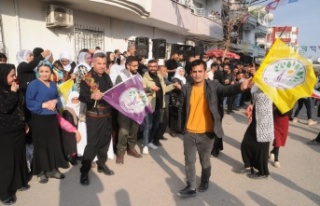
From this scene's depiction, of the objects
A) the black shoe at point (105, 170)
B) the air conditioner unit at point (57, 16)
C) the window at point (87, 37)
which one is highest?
the air conditioner unit at point (57, 16)

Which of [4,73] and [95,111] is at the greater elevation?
[4,73]

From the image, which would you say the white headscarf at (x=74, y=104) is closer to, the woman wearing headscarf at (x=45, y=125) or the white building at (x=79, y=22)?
the woman wearing headscarf at (x=45, y=125)

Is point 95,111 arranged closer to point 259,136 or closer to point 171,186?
point 171,186

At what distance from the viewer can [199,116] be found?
145 inches

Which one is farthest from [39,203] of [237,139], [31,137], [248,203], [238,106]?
[238,106]

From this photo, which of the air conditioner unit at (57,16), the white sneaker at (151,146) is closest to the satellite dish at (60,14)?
the air conditioner unit at (57,16)

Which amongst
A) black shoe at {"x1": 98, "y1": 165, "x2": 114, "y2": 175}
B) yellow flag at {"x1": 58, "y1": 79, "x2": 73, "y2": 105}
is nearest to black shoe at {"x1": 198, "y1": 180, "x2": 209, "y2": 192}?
black shoe at {"x1": 98, "y1": 165, "x2": 114, "y2": 175}

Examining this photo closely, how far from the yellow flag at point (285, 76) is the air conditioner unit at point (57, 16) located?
718 centimetres

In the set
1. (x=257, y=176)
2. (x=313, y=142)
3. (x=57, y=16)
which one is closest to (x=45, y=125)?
(x=257, y=176)

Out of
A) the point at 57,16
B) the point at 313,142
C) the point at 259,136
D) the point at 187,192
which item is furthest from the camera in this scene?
the point at 57,16

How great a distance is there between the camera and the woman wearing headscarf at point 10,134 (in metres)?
3.49

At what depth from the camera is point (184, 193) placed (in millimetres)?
3781

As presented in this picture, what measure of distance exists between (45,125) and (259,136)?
3.38 meters

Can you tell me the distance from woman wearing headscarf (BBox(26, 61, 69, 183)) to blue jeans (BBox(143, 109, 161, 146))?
1.80 m
